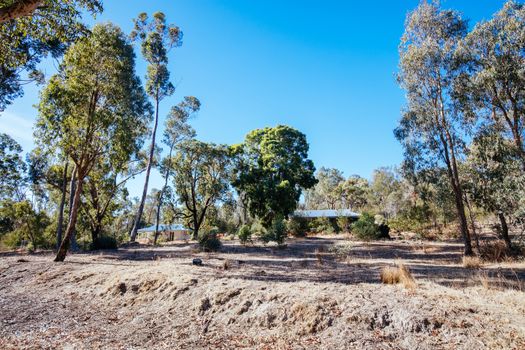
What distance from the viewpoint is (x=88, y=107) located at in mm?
12102

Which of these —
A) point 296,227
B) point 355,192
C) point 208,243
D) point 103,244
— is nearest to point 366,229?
point 296,227

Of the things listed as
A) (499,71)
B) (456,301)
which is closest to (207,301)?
(456,301)

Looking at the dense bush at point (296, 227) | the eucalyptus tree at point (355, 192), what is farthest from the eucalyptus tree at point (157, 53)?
the eucalyptus tree at point (355, 192)

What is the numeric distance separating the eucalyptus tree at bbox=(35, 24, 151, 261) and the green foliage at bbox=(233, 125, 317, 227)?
1535cm

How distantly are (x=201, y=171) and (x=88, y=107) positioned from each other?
17.5 m

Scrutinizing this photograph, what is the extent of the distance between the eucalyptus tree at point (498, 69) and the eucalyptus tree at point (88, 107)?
51.7ft

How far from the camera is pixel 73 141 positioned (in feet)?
36.2

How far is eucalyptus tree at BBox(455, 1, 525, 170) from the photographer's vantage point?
11.6 m

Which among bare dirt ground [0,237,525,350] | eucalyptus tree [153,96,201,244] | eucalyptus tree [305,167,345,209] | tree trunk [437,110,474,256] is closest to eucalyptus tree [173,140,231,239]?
eucalyptus tree [153,96,201,244]

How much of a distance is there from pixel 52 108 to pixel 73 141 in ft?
4.92

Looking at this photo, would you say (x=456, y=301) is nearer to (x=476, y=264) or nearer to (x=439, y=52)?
(x=476, y=264)

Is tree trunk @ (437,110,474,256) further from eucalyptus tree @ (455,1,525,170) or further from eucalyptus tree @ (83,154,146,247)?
eucalyptus tree @ (83,154,146,247)

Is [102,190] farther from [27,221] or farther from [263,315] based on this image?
[263,315]

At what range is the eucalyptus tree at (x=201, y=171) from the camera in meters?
28.4
